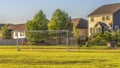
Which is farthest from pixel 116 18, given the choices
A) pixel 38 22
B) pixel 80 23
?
pixel 80 23

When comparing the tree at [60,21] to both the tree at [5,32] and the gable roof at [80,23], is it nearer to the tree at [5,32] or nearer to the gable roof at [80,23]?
the gable roof at [80,23]

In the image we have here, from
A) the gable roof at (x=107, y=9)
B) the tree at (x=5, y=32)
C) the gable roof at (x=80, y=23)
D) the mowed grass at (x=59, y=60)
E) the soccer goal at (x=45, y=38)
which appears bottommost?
the mowed grass at (x=59, y=60)

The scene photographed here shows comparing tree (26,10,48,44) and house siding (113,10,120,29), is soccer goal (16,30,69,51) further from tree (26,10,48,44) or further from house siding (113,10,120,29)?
house siding (113,10,120,29)

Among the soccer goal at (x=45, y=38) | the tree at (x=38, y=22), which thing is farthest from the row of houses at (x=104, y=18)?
the soccer goal at (x=45, y=38)

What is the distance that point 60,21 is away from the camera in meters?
95.9

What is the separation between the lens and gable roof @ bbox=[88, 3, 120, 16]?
315 feet

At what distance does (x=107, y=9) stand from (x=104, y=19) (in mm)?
2940

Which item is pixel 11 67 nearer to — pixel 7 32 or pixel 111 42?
pixel 111 42

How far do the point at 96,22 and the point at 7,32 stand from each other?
35.8m

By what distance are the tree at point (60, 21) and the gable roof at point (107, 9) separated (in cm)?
888

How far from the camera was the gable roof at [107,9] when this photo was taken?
315 ft

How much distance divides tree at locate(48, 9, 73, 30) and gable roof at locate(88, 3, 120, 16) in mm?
8879

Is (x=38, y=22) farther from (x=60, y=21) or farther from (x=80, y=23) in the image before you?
(x=80, y=23)

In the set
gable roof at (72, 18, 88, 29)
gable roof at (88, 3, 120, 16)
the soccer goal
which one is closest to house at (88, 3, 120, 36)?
gable roof at (88, 3, 120, 16)
